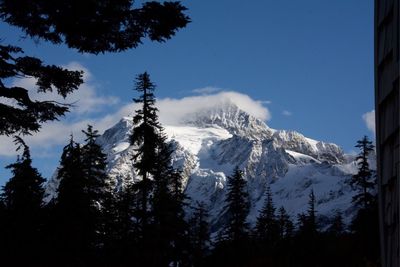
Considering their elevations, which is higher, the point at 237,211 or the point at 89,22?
the point at 237,211

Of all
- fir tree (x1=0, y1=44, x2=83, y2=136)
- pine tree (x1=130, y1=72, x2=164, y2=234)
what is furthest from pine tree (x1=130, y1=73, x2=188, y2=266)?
fir tree (x1=0, y1=44, x2=83, y2=136)

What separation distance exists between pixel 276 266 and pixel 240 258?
4509mm

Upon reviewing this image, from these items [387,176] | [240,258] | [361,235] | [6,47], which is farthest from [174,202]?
[387,176]

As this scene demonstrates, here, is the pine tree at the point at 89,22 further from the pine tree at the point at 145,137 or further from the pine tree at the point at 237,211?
the pine tree at the point at 237,211

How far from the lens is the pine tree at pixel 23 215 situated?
15.1 meters

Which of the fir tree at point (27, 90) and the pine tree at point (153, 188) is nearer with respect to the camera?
the fir tree at point (27, 90)

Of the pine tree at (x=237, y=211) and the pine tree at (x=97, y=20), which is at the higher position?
the pine tree at (x=237, y=211)

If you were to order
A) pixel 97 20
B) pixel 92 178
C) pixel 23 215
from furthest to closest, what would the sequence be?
pixel 92 178 → pixel 23 215 → pixel 97 20

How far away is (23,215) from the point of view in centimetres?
2620

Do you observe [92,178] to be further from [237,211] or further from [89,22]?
[89,22]

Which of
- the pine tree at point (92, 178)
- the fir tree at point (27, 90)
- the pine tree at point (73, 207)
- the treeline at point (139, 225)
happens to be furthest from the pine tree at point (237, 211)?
the fir tree at point (27, 90)

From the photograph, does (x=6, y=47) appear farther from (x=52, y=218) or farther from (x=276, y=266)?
(x=52, y=218)

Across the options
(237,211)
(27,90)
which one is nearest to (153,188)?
(237,211)

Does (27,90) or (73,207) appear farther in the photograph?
(73,207)
